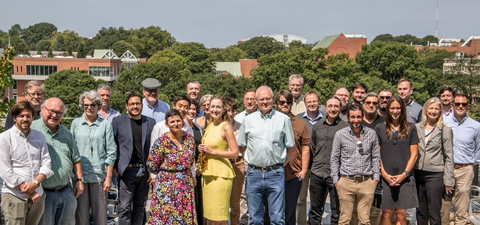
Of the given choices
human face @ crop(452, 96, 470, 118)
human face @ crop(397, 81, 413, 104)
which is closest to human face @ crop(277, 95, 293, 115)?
human face @ crop(397, 81, 413, 104)

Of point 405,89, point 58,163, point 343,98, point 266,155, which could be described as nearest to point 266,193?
point 266,155

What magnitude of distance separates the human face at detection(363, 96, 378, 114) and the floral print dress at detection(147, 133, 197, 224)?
2177 millimetres

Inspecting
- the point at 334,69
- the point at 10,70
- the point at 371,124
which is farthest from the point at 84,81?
the point at 371,124

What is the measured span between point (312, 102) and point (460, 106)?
184 centimetres

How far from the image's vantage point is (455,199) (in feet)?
18.4

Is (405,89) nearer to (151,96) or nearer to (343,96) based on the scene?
(343,96)

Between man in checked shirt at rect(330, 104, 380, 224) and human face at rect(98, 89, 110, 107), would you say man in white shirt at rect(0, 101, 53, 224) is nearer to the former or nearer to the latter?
human face at rect(98, 89, 110, 107)

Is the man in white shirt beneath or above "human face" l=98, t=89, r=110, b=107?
beneath

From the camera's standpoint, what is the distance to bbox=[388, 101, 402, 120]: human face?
16.8 ft

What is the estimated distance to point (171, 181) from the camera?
4801mm

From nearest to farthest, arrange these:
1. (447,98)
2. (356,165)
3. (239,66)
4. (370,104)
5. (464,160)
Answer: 1. (356,165)
2. (370,104)
3. (464,160)
4. (447,98)
5. (239,66)

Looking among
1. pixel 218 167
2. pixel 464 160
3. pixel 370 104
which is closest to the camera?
pixel 218 167

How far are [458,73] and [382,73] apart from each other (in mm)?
8791

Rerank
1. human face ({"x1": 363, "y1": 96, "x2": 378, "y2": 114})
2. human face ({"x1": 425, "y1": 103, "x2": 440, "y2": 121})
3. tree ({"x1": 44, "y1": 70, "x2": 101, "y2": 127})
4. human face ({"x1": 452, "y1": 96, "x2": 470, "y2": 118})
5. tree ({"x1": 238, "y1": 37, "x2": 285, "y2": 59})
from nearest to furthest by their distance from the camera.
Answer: human face ({"x1": 425, "y1": 103, "x2": 440, "y2": 121})
human face ({"x1": 363, "y1": 96, "x2": 378, "y2": 114})
human face ({"x1": 452, "y1": 96, "x2": 470, "y2": 118})
tree ({"x1": 44, "y1": 70, "x2": 101, "y2": 127})
tree ({"x1": 238, "y1": 37, "x2": 285, "y2": 59})
